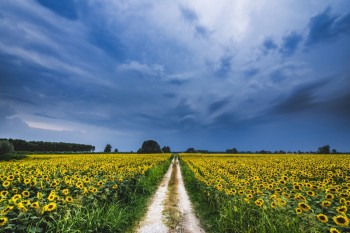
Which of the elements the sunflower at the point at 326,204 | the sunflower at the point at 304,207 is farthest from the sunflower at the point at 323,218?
the sunflower at the point at 326,204

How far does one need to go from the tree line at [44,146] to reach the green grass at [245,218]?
291ft

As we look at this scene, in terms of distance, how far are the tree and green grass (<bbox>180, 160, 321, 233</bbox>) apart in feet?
303

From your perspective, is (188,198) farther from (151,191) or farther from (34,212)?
(34,212)

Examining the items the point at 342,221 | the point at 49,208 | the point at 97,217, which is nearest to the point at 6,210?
the point at 49,208

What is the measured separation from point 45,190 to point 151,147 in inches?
3815

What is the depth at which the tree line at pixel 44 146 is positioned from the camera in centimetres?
9256

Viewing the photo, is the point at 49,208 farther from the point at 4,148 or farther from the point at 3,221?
the point at 4,148

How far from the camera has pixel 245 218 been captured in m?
7.55

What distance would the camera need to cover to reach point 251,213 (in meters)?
7.74

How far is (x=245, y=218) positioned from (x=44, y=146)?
389 ft

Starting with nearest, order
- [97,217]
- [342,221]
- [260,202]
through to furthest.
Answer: [342,221] < [97,217] < [260,202]

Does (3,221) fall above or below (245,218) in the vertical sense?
above

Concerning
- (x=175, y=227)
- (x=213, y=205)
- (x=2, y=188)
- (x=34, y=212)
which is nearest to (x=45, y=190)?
(x=2, y=188)

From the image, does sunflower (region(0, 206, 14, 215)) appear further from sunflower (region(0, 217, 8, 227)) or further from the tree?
the tree
